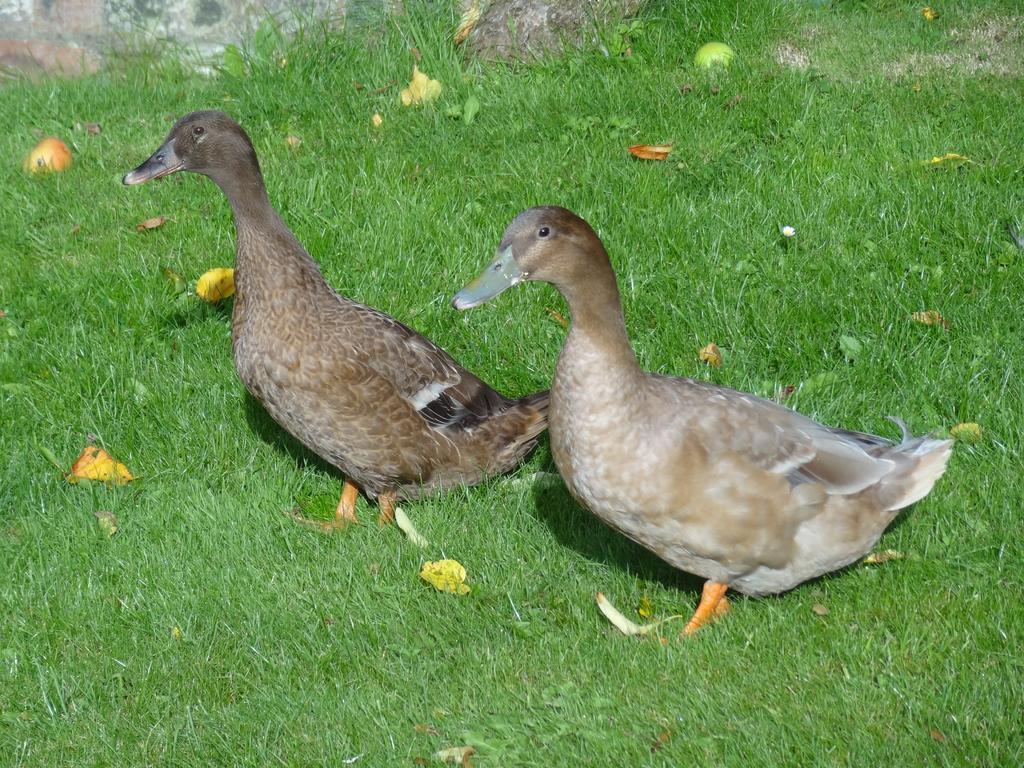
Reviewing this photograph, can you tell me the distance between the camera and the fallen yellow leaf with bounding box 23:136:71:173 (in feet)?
23.5

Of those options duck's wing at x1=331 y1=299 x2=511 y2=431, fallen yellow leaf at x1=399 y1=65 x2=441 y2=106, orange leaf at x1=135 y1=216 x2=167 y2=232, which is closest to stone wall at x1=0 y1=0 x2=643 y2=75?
fallen yellow leaf at x1=399 y1=65 x2=441 y2=106

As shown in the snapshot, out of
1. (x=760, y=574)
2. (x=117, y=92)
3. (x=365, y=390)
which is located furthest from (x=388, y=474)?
(x=117, y=92)

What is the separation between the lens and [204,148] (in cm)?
479

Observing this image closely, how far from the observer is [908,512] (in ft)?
13.6

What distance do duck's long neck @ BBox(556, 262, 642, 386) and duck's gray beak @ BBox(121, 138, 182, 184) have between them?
6.69 feet

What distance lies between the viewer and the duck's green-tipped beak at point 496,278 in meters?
3.68

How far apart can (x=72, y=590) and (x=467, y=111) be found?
3.76m

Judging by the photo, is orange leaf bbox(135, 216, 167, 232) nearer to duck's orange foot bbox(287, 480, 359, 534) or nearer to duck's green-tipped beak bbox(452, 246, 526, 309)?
duck's orange foot bbox(287, 480, 359, 534)

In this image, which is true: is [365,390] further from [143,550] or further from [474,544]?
[143,550]

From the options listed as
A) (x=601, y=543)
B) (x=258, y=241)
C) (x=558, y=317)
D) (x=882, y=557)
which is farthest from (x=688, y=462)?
(x=258, y=241)

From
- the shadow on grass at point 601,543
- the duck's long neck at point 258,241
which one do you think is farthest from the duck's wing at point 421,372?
the shadow on grass at point 601,543

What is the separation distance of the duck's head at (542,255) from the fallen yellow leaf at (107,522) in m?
1.87

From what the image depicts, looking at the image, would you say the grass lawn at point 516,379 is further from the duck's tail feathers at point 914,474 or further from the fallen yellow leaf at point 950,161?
the duck's tail feathers at point 914,474

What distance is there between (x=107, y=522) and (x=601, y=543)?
1.98 metres
